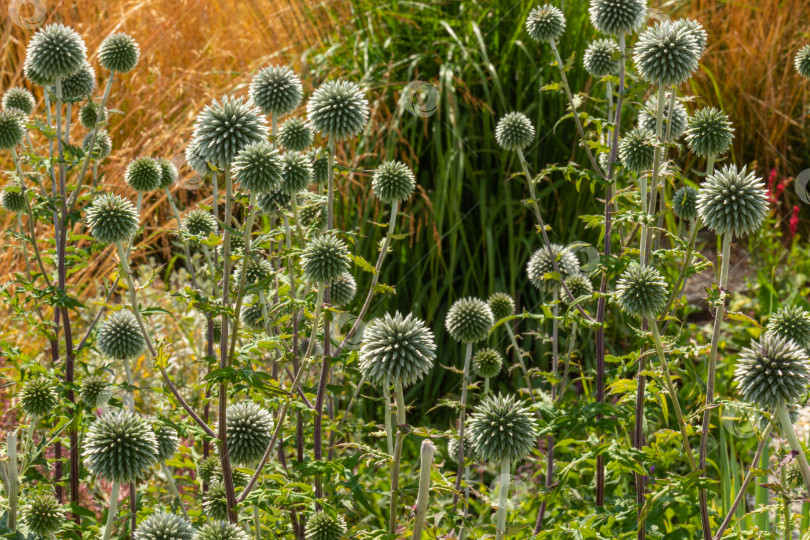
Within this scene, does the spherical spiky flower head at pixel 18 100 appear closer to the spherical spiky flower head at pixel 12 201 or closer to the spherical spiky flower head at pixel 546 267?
the spherical spiky flower head at pixel 12 201

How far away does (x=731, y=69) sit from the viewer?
6785mm

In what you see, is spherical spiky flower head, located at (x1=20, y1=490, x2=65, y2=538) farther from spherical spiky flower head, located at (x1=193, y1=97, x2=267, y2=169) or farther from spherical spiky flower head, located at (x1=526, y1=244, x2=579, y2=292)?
spherical spiky flower head, located at (x1=526, y1=244, x2=579, y2=292)

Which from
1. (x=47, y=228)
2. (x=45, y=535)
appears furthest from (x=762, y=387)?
(x=47, y=228)

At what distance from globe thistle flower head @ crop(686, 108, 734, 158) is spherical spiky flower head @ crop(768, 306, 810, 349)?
21.7 inches

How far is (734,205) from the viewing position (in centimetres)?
218

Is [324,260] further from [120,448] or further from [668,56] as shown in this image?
[668,56]

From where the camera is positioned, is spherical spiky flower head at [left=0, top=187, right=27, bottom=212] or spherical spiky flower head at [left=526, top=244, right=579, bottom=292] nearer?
spherical spiky flower head at [left=0, top=187, right=27, bottom=212]

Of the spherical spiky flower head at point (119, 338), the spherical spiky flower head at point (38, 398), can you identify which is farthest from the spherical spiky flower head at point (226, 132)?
the spherical spiky flower head at point (38, 398)

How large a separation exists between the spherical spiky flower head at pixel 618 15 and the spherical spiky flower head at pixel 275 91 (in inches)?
44.3

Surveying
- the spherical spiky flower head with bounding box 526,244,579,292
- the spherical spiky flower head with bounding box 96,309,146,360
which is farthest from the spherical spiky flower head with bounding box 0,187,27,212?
the spherical spiky flower head with bounding box 526,244,579,292

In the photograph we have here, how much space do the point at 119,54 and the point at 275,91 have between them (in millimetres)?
877

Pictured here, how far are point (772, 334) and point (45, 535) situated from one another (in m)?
2.05

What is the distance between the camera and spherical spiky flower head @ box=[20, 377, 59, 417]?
280cm

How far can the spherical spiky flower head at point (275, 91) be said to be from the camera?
2.94 metres
